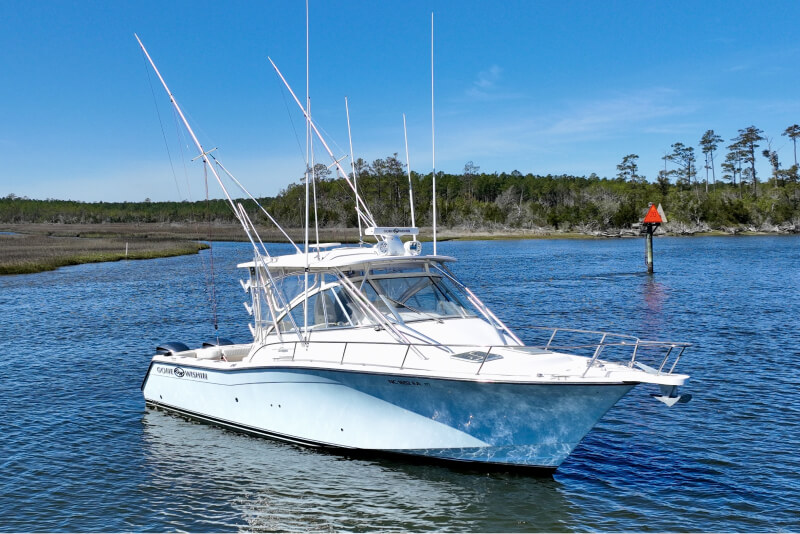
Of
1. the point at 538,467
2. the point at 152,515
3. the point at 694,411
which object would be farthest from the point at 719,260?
the point at 152,515

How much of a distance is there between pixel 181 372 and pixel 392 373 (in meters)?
5.76

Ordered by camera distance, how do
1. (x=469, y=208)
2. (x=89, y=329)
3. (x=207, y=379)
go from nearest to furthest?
1. (x=207, y=379)
2. (x=89, y=329)
3. (x=469, y=208)

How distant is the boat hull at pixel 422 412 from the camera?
33.0 ft

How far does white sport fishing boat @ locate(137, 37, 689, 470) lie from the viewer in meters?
10.1

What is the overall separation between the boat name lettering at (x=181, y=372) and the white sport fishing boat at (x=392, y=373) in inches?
1.1

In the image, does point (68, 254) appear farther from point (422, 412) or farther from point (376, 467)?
point (422, 412)

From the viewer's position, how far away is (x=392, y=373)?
10672mm

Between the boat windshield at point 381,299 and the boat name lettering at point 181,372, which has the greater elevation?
the boat windshield at point 381,299

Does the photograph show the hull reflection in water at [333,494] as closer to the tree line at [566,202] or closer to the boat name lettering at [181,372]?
the boat name lettering at [181,372]

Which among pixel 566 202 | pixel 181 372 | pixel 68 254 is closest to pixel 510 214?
pixel 566 202

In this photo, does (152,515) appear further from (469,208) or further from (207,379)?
(469,208)

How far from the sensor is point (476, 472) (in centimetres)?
1105

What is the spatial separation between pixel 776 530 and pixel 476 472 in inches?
167

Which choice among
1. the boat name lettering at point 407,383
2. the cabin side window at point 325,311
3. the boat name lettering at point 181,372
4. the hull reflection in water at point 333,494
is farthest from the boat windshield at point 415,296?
the boat name lettering at point 181,372
